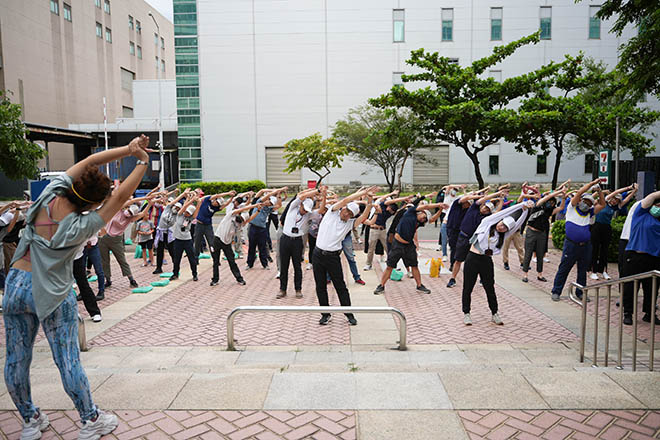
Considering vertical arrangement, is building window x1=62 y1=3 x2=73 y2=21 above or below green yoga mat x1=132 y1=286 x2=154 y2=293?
above

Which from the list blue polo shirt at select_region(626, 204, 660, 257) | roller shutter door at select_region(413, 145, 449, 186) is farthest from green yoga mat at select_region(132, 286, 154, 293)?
roller shutter door at select_region(413, 145, 449, 186)

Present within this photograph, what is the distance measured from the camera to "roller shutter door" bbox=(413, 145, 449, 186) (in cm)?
4128

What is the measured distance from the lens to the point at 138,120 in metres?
52.0

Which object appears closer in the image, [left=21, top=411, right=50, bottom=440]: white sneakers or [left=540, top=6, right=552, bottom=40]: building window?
[left=21, top=411, right=50, bottom=440]: white sneakers

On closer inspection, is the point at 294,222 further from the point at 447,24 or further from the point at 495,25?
the point at 495,25

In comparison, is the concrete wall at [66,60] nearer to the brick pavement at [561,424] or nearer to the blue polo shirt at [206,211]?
the blue polo shirt at [206,211]

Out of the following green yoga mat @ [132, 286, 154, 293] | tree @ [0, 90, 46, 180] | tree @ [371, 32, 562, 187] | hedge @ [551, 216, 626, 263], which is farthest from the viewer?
tree @ [0, 90, 46, 180]

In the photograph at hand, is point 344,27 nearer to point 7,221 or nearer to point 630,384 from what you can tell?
point 7,221

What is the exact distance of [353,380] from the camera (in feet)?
14.9

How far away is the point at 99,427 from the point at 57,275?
1173 millimetres

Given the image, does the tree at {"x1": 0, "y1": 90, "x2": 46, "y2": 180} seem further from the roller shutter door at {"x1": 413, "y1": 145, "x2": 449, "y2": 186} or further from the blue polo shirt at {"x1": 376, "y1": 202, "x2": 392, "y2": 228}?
the roller shutter door at {"x1": 413, "y1": 145, "x2": 449, "y2": 186}

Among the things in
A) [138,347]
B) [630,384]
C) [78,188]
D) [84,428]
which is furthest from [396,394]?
[138,347]

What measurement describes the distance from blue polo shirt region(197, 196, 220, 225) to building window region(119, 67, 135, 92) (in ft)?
196

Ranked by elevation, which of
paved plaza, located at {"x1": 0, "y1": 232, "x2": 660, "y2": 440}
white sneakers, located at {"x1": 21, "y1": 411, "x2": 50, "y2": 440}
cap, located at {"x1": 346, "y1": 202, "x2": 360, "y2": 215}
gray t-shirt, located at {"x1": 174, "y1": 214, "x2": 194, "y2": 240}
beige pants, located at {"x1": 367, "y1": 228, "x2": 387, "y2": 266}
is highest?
cap, located at {"x1": 346, "y1": 202, "x2": 360, "y2": 215}
